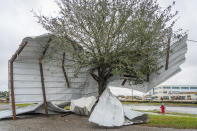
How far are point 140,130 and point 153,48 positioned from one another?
434 cm

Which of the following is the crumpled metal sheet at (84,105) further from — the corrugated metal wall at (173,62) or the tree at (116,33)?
the corrugated metal wall at (173,62)

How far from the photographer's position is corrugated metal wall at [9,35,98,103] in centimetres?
1221

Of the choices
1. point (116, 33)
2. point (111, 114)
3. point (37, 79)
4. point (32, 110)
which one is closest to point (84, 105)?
point (32, 110)

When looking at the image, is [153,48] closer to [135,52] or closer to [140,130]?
[135,52]

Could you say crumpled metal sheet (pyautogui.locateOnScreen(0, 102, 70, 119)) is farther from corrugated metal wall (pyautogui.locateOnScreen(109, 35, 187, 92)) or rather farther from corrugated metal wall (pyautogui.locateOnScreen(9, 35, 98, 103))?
corrugated metal wall (pyautogui.locateOnScreen(109, 35, 187, 92))

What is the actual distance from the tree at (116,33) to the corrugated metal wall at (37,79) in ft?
5.64

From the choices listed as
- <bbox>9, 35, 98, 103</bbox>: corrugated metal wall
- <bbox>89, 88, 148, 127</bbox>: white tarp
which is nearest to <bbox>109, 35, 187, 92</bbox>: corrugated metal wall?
<bbox>89, 88, 148, 127</bbox>: white tarp

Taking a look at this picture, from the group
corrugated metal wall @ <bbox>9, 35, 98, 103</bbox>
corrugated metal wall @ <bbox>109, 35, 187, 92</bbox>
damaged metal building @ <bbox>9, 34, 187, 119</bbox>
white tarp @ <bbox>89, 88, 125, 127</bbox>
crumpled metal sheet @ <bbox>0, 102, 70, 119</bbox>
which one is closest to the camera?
white tarp @ <bbox>89, 88, 125, 127</bbox>

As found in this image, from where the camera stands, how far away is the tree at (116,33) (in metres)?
10.5

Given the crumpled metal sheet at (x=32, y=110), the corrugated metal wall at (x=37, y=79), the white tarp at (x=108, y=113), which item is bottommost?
the crumpled metal sheet at (x=32, y=110)

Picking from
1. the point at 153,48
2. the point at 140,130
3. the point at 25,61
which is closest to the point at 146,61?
the point at 153,48

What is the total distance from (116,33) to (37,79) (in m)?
6.18

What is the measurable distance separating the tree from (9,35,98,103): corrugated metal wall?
1720 millimetres

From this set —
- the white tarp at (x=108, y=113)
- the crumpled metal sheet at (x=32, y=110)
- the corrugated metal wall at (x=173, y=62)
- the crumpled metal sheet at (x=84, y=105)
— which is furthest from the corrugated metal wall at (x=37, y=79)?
the corrugated metal wall at (x=173, y=62)
